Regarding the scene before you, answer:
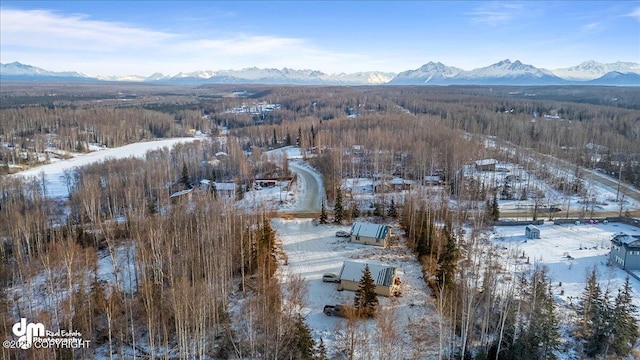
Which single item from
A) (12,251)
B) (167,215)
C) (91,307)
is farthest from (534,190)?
(12,251)

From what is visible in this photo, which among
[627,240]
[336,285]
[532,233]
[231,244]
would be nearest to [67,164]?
[231,244]

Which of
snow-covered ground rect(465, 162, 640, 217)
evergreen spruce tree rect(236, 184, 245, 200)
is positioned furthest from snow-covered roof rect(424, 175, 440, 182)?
evergreen spruce tree rect(236, 184, 245, 200)

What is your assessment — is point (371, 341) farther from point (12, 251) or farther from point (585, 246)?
point (12, 251)

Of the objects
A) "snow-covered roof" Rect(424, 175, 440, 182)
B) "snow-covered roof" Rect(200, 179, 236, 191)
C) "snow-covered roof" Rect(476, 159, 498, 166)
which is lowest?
"snow-covered roof" Rect(200, 179, 236, 191)

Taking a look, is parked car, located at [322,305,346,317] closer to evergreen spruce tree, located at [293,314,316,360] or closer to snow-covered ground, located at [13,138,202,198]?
evergreen spruce tree, located at [293,314,316,360]

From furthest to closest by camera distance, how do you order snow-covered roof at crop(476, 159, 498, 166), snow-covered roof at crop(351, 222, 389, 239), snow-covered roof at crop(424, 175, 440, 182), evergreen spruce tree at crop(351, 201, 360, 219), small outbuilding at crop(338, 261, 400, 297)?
snow-covered roof at crop(476, 159, 498, 166) < snow-covered roof at crop(424, 175, 440, 182) < evergreen spruce tree at crop(351, 201, 360, 219) < snow-covered roof at crop(351, 222, 389, 239) < small outbuilding at crop(338, 261, 400, 297)

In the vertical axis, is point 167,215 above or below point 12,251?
above
